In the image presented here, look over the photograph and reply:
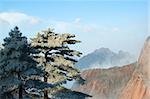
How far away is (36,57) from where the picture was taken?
45.4 feet

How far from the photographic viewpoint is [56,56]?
14086mm

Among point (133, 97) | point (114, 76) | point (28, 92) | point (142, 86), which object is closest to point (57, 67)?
point (28, 92)

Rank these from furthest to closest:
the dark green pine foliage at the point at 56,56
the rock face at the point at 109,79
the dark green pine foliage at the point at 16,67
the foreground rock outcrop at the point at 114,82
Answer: the rock face at the point at 109,79 → the foreground rock outcrop at the point at 114,82 → the dark green pine foliage at the point at 56,56 → the dark green pine foliage at the point at 16,67

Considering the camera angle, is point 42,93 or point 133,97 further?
point 133,97

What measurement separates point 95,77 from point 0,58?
6528 cm

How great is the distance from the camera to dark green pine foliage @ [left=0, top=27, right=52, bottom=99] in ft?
37.9

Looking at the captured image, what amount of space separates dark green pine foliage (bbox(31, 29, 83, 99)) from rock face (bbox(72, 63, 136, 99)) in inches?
2137

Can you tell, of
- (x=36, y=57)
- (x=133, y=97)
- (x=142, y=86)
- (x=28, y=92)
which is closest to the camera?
(x=28, y=92)

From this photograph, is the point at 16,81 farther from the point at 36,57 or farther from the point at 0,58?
the point at 36,57

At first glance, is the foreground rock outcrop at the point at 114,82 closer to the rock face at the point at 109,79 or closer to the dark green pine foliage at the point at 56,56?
the rock face at the point at 109,79

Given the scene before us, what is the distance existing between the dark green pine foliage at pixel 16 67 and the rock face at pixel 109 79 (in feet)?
185

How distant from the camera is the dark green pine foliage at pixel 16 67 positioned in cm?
1155

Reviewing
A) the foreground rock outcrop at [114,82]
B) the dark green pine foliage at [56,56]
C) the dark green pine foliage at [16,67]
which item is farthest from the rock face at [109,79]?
the dark green pine foliage at [16,67]

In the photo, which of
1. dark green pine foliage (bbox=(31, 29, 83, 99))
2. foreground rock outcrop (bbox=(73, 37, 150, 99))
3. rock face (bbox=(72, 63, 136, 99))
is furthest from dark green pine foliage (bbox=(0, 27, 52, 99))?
rock face (bbox=(72, 63, 136, 99))
